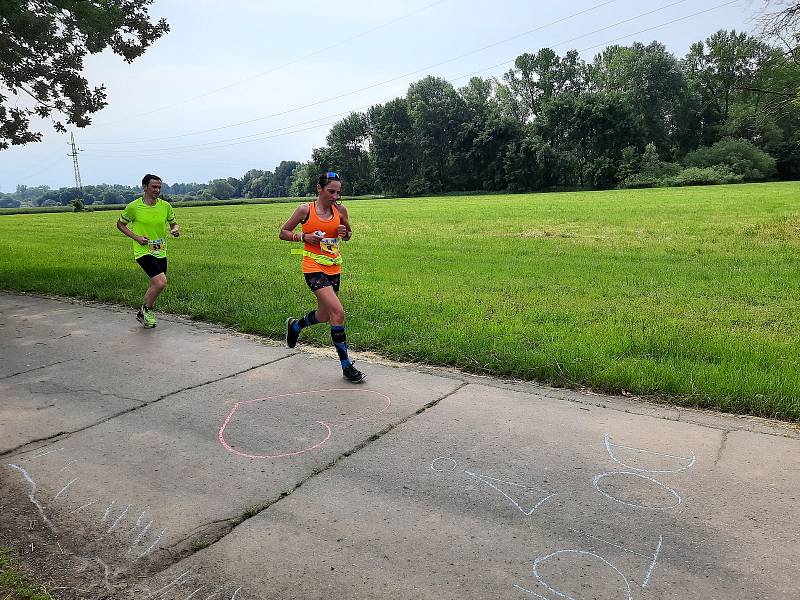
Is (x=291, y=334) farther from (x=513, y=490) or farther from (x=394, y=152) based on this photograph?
(x=394, y=152)

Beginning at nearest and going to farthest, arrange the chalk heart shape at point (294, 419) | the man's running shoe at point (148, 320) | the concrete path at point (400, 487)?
the concrete path at point (400, 487) < the chalk heart shape at point (294, 419) < the man's running shoe at point (148, 320)

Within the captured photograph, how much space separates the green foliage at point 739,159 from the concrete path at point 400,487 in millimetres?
66654

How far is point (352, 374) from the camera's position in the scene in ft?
18.3

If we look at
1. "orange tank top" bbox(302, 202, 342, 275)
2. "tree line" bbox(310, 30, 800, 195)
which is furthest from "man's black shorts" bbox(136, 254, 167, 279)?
"tree line" bbox(310, 30, 800, 195)

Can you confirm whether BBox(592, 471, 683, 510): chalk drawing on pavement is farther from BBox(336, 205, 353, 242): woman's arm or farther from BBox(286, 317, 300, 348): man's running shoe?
BBox(286, 317, 300, 348): man's running shoe

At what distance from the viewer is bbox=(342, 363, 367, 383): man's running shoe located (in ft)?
18.2

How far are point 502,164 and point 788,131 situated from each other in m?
32.7

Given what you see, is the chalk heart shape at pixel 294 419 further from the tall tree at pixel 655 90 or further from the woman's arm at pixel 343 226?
the tall tree at pixel 655 90

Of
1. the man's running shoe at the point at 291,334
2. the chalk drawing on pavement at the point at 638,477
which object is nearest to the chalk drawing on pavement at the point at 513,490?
the chalk drawing on pavement at the point at 638,477

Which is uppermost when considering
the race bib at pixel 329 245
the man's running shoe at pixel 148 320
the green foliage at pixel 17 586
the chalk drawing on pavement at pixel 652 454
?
the race bib at pixel 329 245

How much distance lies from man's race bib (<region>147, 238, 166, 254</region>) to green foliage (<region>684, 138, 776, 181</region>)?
65.4 metres

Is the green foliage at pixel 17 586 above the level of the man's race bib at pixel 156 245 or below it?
below

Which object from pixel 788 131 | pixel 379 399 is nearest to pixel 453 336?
pixel 379 399

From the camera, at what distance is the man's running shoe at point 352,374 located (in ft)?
18.2
